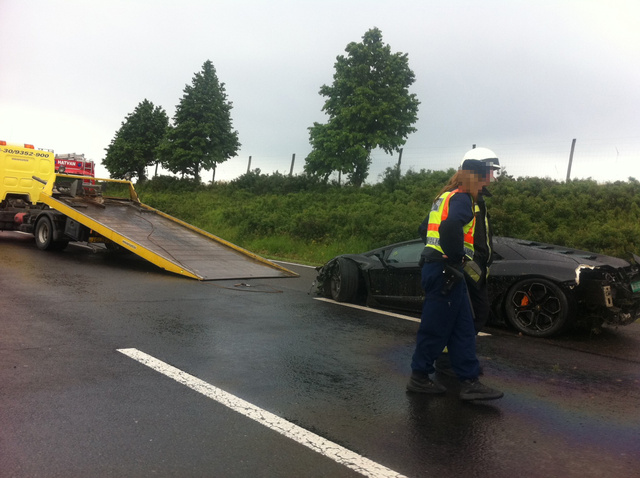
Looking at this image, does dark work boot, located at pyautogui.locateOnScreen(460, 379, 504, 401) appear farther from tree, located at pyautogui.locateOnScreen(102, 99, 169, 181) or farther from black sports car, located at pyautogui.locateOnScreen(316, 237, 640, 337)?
tree, located at pyautogui.locateOnScreen(102, 99, 169, 181)

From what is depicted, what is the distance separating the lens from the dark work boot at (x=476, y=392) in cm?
403

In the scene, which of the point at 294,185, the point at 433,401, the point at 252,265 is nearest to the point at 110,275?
the point at 252,265

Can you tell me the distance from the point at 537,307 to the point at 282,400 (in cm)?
363

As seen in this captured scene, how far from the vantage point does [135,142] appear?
45.1 meters

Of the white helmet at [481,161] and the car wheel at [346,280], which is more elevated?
the white helmet at [481,161]

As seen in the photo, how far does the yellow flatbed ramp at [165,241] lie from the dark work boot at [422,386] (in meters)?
6.34

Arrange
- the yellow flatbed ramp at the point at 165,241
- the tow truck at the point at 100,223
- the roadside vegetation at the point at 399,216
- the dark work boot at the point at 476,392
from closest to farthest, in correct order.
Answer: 1. the dark work boot at the point at 476,392
2. the yellow flatbed ramp at the point at 165,241
3. the tow truck at the point at 100,223
4. the roadside vegetation at the point at 399,216

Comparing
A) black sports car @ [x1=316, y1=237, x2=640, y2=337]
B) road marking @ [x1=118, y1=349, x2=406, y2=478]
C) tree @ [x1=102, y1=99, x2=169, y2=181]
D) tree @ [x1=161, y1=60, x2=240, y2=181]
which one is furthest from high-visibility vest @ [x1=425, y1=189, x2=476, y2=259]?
tree @ [x1=102, y1=99, x2=169, y2=181]

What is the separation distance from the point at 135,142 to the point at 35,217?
33.1 m

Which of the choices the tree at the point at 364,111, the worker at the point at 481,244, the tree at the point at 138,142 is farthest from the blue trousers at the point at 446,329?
the tree at the point at 138,142

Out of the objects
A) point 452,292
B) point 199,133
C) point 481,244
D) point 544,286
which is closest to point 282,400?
point 452,292

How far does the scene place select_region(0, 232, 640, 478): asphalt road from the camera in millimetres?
3008

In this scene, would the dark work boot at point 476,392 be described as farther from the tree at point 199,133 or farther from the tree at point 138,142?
the tree at point 138,142

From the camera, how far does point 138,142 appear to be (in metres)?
44.8
